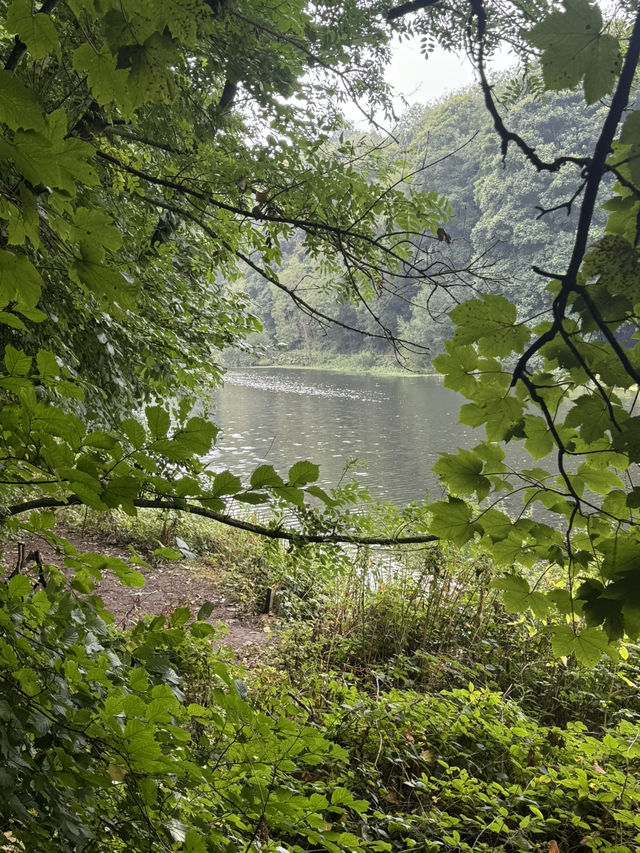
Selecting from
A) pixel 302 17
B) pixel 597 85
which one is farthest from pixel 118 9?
pixel 302 17

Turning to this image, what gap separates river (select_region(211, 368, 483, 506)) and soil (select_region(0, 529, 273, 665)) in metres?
2.03

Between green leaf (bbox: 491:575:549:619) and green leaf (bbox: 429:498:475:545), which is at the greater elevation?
green leaf (bbox: 429:498:475:545)

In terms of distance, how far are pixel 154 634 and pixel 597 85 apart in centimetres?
121

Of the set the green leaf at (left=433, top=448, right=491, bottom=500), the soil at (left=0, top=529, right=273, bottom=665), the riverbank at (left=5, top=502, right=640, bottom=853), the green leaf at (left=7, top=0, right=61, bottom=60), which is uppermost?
the green leaf at (left=7, top=0, right=61, bottom=60)

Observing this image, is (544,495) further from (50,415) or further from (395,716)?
(395,716)

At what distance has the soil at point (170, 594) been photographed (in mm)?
5365

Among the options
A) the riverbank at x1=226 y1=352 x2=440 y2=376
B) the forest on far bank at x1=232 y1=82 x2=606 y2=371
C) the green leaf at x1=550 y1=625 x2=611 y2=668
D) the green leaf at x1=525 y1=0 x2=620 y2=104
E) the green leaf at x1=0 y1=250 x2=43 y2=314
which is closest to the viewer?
the green leaf at x1=0 y1=250 x2=43 y2=314

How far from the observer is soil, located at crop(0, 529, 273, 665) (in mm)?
5365

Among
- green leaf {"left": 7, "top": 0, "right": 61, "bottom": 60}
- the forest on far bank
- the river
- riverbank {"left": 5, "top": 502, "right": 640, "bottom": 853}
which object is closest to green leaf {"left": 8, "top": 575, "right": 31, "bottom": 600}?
riverbank {"left": 5, "top": 502, "right": 640, "bottom": 853}

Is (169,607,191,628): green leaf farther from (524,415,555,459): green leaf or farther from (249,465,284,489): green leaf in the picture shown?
(524,415,555,459): green leaf

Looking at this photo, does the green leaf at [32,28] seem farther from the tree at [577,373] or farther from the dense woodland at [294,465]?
the tree at [577,373]

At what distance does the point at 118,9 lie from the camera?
64 centimetres

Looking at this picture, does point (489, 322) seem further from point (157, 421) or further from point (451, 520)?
point (157, 421)

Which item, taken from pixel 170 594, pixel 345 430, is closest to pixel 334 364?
pixel 345 430
